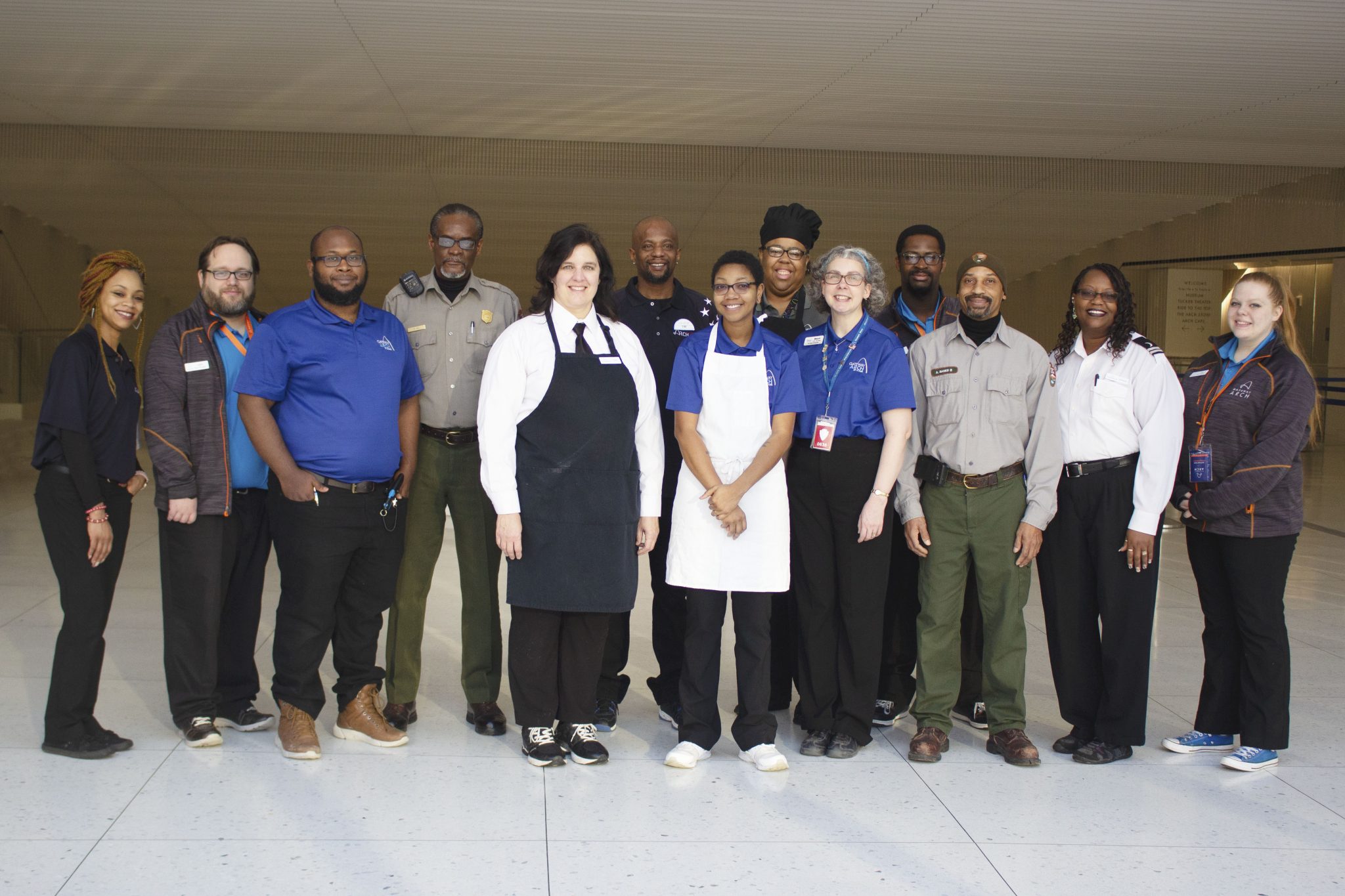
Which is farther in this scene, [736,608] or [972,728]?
[972,728]

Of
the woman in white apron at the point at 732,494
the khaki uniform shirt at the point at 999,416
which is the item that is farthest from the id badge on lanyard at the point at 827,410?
the khaki uniform shirt at the point at 999,416

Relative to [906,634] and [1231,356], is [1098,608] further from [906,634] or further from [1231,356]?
[1231,356]

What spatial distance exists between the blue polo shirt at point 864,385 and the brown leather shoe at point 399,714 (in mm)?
1595

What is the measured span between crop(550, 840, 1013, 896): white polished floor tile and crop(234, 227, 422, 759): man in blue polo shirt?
1.13 metres

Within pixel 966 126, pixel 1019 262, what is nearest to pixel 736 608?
pixel 966 126

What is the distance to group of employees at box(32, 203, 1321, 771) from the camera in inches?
137

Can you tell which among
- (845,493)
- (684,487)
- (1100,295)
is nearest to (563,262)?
(684,487)

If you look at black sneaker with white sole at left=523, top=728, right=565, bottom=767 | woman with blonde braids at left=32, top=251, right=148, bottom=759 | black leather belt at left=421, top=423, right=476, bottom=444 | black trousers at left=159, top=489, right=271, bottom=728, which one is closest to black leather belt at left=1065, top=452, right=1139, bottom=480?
black sneaker with white sole at left=523, top=728, right=565, bottom=767

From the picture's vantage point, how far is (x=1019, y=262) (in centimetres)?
1814

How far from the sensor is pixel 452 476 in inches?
151

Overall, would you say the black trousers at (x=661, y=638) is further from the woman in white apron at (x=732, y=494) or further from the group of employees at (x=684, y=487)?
the woman in white apron at (x=732, y=494)

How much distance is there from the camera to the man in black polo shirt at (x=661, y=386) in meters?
3.91

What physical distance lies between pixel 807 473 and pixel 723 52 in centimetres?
487

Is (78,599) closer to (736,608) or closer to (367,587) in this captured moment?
(367,587)
